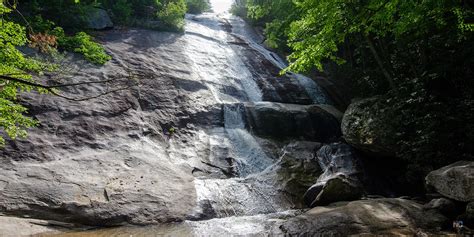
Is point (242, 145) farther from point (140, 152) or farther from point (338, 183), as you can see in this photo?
point (338, 183)

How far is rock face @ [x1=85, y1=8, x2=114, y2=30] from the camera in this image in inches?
700

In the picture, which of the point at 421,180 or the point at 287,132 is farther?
the point at 287,132

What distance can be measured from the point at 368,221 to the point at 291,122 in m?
7.75

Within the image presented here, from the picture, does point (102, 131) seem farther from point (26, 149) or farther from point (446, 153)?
point (446, 153)

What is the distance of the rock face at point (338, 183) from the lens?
8.80 m

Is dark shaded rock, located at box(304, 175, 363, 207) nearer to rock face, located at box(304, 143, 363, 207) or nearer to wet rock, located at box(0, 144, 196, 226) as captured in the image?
rock face, located at box(304, 143, 363, 207)

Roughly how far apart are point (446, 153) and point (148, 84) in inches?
437

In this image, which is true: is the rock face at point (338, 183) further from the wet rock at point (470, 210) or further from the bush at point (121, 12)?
the bush at point (121, 12)

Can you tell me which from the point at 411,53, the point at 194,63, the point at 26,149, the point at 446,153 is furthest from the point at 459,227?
the point at 194,63

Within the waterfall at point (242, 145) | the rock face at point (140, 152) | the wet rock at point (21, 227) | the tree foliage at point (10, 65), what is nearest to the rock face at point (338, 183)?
the rock face at point (140, 152)

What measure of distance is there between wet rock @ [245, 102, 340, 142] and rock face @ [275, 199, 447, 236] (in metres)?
6.60

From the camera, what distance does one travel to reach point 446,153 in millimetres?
8461

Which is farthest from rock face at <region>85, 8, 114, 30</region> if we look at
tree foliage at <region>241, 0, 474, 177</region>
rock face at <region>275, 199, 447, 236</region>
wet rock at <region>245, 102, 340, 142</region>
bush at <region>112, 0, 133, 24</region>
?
rock face at <region>275, 199, 447, 236</region>

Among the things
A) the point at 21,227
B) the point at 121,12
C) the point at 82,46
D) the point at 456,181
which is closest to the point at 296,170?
the point at 456,181
